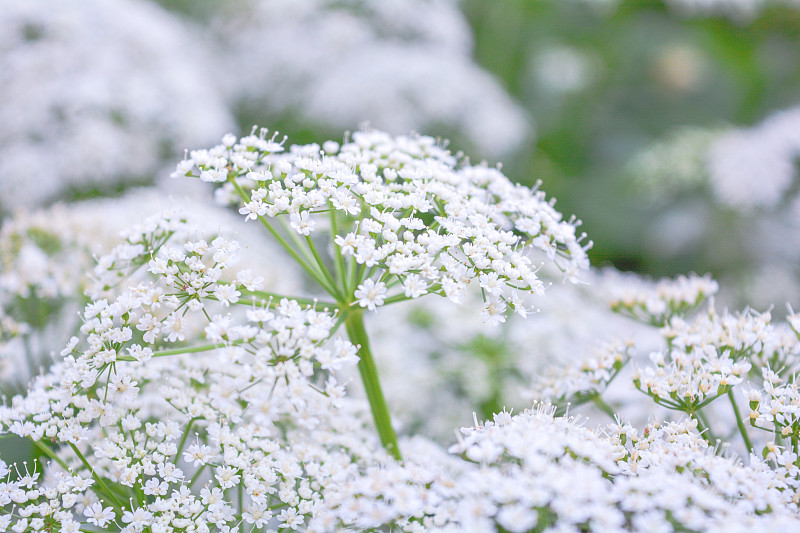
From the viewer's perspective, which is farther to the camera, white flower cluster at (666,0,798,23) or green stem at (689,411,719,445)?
white flower cluster at (666,0,798,23)

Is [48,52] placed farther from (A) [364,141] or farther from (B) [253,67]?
(A) [364,141]

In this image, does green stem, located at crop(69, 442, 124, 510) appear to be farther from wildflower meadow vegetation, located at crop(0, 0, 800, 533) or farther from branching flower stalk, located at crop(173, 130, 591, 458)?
branching flower stalk, located at crop(173, 130, 591, 458)

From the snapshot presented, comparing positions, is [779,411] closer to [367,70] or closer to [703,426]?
[703,426]

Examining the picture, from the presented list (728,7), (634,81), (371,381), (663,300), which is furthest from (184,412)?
(728,7)

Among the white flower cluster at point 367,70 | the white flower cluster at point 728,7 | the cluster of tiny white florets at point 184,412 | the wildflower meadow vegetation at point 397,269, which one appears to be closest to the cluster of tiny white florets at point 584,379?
the wildflower meadow vegetation at point 397,269

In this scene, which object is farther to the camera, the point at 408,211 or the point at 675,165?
the point at 675,165

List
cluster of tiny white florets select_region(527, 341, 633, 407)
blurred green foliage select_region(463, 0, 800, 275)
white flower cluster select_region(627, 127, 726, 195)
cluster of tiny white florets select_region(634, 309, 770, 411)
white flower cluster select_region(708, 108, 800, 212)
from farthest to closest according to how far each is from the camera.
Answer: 1. blurred green foliage select_region(463, 0, 800, 275)
2. white flower cluster select_region(627, 127, 726, 195)
3. white flower cluster select_region(708, 108, 800, 212)
4. cluster of tiny white florets select_region(527, 341, 633, 407)
5. cluster of tiny white florets select_region(634, 309, 770, 411)

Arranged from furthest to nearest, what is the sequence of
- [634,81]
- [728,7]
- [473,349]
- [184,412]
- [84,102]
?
1. [634,81]
2. [728,7]
3. [84,102]
4. [473,349]
5. [184,412]

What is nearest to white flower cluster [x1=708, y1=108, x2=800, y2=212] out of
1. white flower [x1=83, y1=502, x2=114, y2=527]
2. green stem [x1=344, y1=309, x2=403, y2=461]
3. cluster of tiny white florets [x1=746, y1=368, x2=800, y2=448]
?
cluster of tiny white florets [x1=746, y1=368, x2=800, y2=448]
